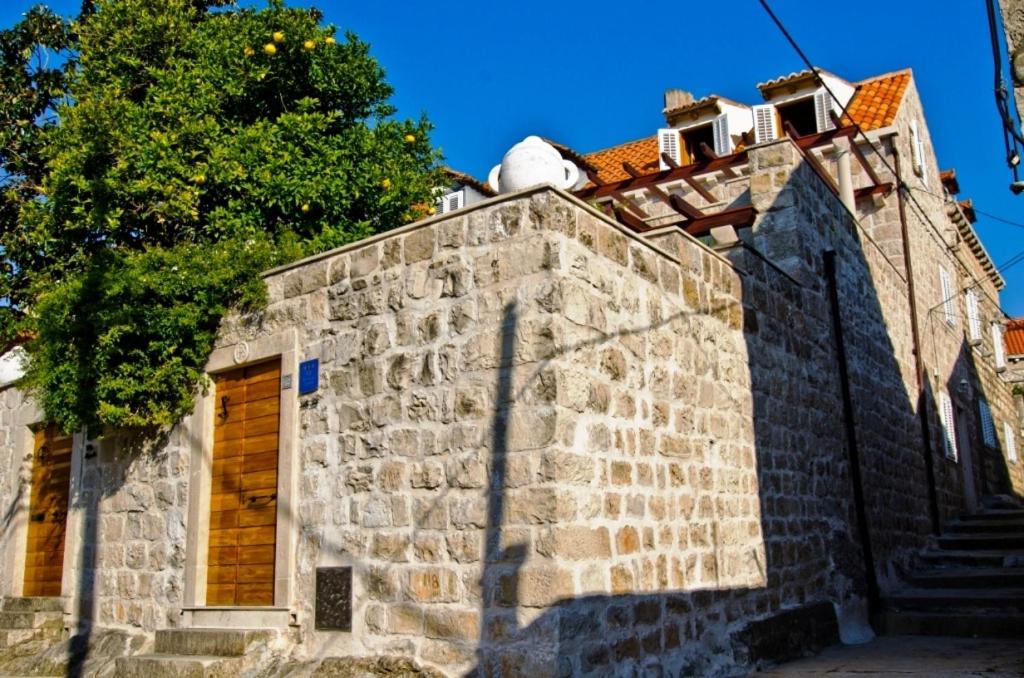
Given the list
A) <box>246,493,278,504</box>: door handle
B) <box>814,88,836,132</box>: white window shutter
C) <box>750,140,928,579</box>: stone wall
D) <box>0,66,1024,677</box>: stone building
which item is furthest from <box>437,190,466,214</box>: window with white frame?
<box>246,493,278,504</box>: door handle

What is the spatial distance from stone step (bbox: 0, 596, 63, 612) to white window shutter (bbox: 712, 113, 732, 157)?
1151 cm

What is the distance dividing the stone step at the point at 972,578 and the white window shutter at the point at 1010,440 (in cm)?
1026

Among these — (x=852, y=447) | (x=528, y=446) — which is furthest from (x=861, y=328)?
(x=528, y=446)

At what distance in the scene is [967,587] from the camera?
9938 mm

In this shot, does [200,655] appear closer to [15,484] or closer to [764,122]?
[15,484]

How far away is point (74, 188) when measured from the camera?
8.81 m

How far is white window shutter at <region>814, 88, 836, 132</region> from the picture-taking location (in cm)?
1476

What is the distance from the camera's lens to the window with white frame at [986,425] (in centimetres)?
1678

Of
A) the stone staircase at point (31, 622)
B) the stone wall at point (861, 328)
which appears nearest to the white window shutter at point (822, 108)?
the stone wall at point (861, 328)

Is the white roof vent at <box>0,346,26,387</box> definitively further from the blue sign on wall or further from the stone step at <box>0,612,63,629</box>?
the blue sign on wall

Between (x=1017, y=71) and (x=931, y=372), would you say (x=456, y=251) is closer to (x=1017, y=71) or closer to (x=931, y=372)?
(x=1017, y=71)

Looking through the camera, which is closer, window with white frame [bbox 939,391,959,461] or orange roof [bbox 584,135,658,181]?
window with white frame [bbox 939,391,959,461]

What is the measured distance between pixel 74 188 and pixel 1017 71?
7.74m

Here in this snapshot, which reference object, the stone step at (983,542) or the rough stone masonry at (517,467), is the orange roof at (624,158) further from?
the rough stone masonry at (517,467)
